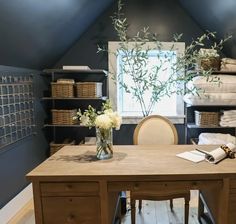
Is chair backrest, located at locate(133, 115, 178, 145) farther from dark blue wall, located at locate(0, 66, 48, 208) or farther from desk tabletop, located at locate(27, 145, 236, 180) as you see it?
dark blue wall, located at locate(0, 66, 48, 208)

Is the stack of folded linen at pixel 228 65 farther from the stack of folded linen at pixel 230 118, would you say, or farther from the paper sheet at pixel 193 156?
the paper sheet at pixel 193 156

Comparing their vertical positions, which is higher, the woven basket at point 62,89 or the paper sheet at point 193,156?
the woven basket at point 62,89

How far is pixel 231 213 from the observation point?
1.49 metres

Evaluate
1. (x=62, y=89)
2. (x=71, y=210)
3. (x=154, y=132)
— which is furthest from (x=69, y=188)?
(x=62, y=89)

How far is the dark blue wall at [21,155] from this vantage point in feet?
7.41

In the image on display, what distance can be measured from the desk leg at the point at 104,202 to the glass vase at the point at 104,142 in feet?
0.98

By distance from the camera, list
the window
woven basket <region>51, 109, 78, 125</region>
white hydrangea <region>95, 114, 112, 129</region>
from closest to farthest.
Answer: white hydrangea <region>95, 114, 112, 129</region>, woven basket <region>51, 109, 78, 125</region>, the window

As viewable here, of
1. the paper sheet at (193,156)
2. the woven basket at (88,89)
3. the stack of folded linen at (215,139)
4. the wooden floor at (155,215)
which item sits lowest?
the wooden floor at (155,215)

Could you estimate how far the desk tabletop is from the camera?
1.42 meters

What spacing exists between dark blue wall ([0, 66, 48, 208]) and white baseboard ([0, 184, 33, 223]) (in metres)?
0.04

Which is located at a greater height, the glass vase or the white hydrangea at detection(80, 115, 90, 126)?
the white hydrangea at detection(80, 115, 90, 126)

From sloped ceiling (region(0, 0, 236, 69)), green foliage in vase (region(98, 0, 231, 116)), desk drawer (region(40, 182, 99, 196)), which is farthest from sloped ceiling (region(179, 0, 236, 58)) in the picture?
desk drawer (region(40, 182, 99, 196))

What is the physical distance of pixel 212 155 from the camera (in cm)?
165

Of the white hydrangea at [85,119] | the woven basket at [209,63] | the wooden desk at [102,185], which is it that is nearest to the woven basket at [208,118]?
the woven basket at [209,63]
